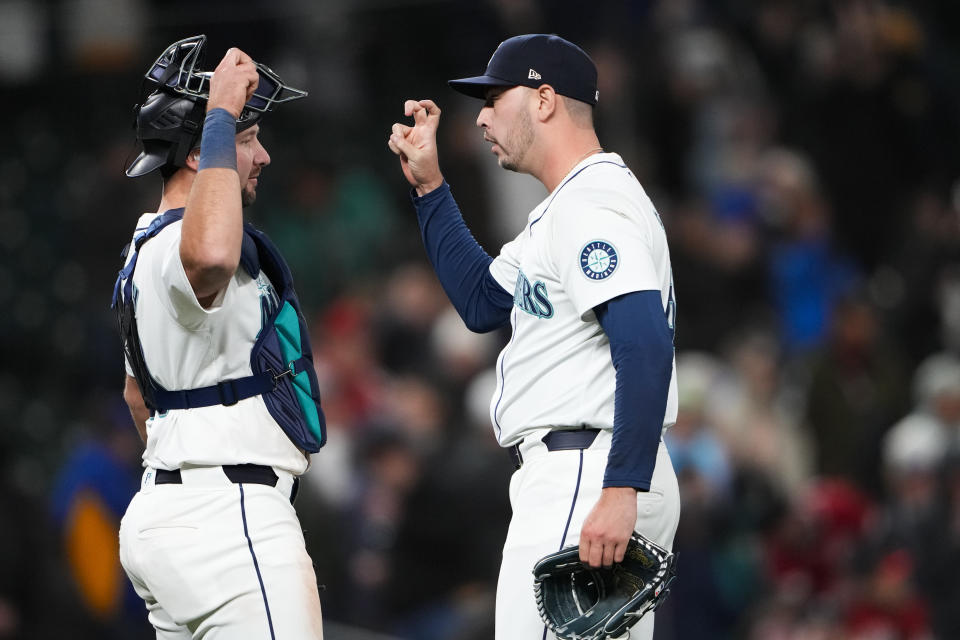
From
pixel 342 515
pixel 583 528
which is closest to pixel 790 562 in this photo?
pixel 342 515

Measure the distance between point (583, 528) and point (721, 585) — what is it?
4.74 m

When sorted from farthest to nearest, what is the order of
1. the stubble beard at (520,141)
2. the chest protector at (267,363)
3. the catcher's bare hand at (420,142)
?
the catcher's bare hand at (420,142), the stubble beard at (520,141), the chest protector at (267,363)

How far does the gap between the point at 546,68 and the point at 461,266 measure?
0.74m

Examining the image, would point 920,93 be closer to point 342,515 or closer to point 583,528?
point 342,515

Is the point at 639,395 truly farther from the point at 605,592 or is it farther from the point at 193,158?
the point at 193,158

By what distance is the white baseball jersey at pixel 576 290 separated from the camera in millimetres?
3842

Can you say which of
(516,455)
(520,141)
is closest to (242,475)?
(516,455)

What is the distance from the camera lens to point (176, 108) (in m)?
4.03

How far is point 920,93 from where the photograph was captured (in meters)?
11.0

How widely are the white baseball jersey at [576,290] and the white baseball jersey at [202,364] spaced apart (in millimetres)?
681

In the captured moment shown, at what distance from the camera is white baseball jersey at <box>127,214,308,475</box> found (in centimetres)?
385

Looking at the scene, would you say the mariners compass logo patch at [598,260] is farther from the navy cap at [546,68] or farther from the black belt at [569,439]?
the navy cap at [546,68]

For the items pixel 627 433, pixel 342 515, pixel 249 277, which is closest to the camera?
pixel 627 433

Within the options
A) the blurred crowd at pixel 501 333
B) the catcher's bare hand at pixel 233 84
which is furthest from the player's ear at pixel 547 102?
the blurred crowd at pixel 501 333
